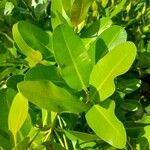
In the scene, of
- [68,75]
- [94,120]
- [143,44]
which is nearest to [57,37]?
[68,75]

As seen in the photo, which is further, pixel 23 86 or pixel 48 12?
pixel 48 12

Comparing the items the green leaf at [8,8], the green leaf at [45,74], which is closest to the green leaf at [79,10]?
the green leaf at [45,74]

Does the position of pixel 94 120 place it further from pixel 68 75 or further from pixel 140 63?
pixel 140 63

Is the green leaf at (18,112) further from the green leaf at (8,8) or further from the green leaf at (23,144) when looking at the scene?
the green leaf at (8,8)

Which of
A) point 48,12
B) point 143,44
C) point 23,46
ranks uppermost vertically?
point 23,46

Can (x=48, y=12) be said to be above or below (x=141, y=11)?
above

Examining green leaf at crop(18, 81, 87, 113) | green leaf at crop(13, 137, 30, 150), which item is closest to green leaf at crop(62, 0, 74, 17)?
green leaf at crop(18, 81, 87, 113)

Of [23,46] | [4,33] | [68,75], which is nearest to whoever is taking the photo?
[68,75]
